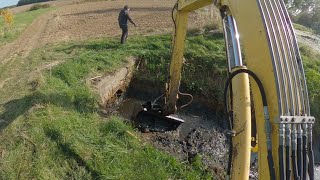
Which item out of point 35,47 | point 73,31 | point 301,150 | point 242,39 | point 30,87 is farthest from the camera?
point 73,31

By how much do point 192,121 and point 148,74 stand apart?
224 centimetres

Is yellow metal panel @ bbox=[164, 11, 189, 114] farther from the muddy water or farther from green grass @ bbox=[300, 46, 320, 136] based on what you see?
green grass @ bbox=[300, 46, 320, 136]

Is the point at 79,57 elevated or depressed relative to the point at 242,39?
depressed

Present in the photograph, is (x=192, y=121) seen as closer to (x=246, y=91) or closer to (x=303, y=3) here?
(x=246, y=91)

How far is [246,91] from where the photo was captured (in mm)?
3973

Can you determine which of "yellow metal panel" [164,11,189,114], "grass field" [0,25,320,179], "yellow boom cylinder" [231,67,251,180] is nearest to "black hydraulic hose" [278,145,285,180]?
"yellow boom cylinder" [231,67,251,180]

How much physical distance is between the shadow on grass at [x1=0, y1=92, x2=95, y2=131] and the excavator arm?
4.76 meters

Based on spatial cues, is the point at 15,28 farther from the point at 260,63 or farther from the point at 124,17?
the point at 260,63

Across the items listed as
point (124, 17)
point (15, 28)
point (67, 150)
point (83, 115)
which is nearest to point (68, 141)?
point (67, 150)

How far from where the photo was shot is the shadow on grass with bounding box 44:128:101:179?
6.35 meters

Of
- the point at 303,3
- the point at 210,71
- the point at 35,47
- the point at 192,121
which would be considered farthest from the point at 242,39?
the point at 303,3

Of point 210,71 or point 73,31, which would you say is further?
point 73,31

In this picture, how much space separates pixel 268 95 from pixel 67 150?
4.20 meters

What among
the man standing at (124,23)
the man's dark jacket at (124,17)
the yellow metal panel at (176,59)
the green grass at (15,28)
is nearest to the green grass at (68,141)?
the yellow metal panel at (176,59)
